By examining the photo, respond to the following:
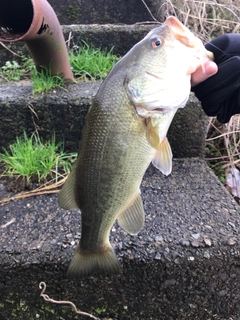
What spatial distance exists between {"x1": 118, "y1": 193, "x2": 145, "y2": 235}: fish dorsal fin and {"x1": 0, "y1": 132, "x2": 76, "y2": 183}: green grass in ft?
2.79

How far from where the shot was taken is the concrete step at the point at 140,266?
1.66m

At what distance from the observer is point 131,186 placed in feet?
3.99

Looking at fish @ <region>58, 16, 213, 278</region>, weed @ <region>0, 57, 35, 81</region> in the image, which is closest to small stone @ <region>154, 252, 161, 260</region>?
fish @ <region>58, 16, 213, 278</region>

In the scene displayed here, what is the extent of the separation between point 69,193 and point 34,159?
856 millimetres

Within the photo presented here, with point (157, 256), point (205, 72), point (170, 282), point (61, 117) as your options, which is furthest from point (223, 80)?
point (61, 117)

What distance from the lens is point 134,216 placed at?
1.27m

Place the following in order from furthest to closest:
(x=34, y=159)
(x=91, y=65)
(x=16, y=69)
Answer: (x=16, y=69) → (x=91, y=65) → (x=34, y=159)

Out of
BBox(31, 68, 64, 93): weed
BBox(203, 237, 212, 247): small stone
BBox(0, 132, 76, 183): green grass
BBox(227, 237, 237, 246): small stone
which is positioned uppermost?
BBox(31, 68, 64, 93): weed

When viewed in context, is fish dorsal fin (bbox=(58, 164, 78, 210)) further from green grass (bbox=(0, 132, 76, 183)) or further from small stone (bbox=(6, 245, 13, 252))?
green grass (bbox=(0, 132, 76, 183))

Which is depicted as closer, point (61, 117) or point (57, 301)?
point (57, 301)

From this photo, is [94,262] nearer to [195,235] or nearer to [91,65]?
[195,235]

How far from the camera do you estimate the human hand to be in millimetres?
1439

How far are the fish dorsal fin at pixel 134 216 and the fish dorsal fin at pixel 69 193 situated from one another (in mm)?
173

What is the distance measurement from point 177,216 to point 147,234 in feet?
0.66
